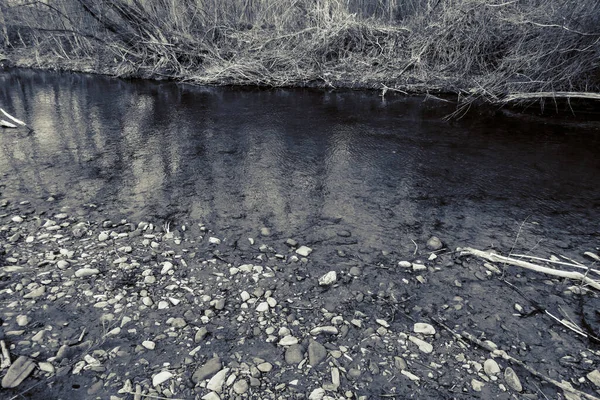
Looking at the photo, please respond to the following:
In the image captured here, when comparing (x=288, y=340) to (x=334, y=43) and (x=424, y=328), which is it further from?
(x=334, y=43)

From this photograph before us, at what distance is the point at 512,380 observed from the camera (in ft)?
6.38

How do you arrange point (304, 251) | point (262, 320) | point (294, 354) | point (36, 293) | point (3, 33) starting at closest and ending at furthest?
point (294, 354) → point (262, 320) → point (36, 293) → point (304, 251) → point (3, 33)

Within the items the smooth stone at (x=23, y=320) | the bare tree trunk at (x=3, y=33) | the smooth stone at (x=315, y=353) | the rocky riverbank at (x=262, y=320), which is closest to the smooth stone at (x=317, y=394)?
the rocky riverbank at (x=262, y=320)

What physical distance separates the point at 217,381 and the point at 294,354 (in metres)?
0.40

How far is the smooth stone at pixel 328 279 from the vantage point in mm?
2619

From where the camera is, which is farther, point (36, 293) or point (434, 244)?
point (434, 244)

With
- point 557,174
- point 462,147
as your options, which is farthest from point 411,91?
point 557,174

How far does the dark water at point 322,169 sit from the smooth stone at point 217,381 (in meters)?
1.32

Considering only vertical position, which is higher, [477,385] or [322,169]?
[322,169]

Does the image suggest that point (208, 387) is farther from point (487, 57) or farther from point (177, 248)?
point (487, 57)

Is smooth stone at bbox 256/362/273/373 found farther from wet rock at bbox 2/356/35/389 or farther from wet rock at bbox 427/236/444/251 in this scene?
wet rock at bbox 427/236/444/251

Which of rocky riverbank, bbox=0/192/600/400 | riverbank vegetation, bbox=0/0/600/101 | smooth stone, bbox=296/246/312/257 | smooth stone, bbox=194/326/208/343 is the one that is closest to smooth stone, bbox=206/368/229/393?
rocky riverbank, bbox=0/192/600/400

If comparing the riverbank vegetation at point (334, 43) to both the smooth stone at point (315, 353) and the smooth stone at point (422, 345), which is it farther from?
the smooth stone at point (315, 353)

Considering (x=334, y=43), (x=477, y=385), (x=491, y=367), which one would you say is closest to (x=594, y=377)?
(x=491, y=367)
